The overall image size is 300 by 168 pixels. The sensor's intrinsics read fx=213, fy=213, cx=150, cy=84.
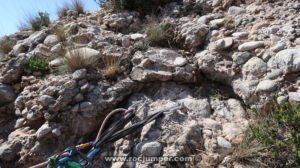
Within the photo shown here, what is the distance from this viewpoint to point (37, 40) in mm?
4145

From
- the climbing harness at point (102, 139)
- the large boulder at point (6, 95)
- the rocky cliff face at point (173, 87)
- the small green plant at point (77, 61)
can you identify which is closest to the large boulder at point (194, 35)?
the rocky cliff face at point (173, 87)

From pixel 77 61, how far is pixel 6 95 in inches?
47.7

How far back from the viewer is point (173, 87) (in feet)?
9.76

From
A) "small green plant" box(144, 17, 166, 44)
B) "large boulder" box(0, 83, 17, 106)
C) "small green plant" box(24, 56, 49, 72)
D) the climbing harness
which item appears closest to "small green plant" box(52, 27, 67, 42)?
"small green plant" box(24, 56, 49, 72)

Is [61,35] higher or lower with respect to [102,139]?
higher

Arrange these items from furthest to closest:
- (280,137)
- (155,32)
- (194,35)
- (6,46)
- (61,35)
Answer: (6,46), (61,35), (155,32), (194,35), (280,137)

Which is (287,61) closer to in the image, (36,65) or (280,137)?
(280,137)

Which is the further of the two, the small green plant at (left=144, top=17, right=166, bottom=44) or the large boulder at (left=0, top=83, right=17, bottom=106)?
the small green plant at (left=144, top=17, right=166, bottom=44)

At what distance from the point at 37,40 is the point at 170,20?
261 cm

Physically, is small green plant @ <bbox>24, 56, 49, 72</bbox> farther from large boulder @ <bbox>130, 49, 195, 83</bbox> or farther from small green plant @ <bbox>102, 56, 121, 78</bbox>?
large boulder @ <bbox>130, 49, 195, 83</bbox>

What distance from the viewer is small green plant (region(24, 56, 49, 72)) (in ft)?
11.3

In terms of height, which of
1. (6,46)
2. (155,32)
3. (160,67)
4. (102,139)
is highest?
(155,32)

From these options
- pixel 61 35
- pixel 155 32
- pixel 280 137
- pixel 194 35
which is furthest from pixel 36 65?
pixel 280 137

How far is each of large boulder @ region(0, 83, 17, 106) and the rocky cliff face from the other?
1 centimetres
